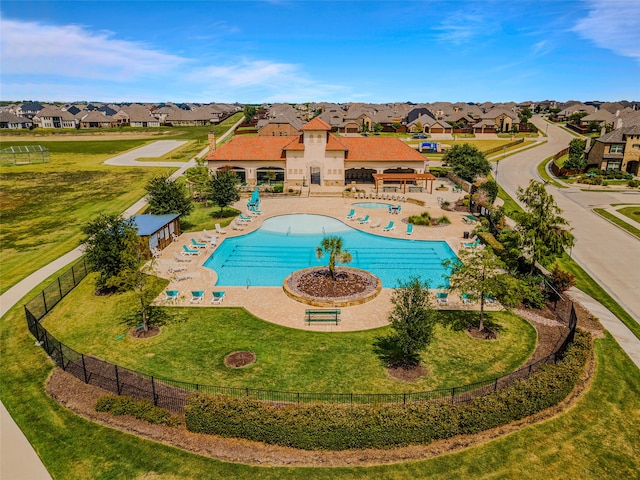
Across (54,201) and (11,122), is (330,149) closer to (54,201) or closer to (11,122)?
(54,201)

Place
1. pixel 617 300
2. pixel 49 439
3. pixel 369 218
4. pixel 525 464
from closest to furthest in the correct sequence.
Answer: pixel 525 464 → pixel 49 439 → pixel 617 300 → pixel 369 218

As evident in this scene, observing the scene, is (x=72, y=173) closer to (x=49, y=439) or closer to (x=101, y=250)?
(x=101, y=250)

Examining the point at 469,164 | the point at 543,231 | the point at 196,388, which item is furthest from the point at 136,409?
the point at 469,164

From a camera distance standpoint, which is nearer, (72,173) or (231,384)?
(231,384)

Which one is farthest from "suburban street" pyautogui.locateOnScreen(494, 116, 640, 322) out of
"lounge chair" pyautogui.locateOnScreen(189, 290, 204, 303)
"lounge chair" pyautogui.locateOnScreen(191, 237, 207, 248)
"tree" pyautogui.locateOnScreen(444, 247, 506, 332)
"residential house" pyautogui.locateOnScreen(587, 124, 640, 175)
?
"lounge chair" pyautogui.locateOnScreen(191, 237, 207, 248)

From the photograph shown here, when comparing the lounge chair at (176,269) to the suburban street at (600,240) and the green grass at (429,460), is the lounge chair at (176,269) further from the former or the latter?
the suburban street at (600,240)

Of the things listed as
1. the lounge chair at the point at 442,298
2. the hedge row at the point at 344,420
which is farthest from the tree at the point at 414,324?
the lounge chair at the point at 442,298

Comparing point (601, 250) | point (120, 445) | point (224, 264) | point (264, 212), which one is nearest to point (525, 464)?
point (120, 445)
